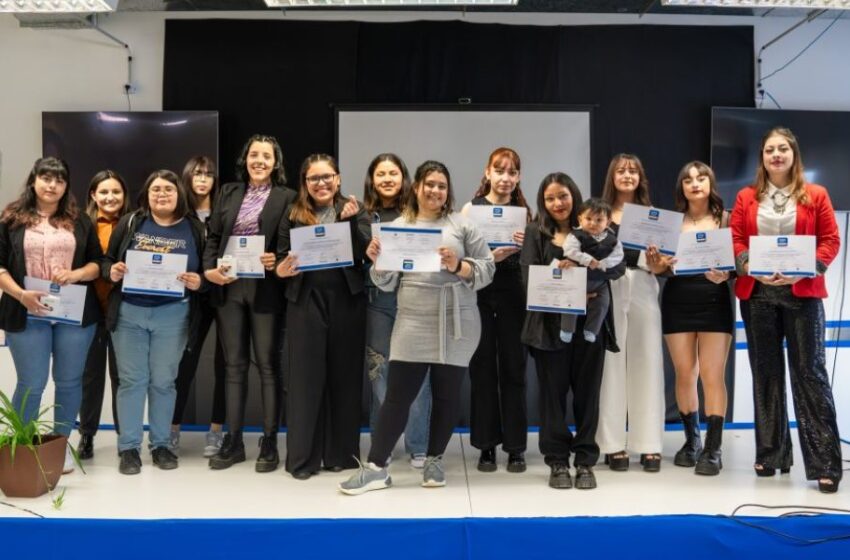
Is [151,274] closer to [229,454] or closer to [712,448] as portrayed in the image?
[229,454]

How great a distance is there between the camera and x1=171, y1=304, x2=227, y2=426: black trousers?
3.81 m

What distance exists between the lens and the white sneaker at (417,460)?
3.61 meters

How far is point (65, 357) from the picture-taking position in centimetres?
345

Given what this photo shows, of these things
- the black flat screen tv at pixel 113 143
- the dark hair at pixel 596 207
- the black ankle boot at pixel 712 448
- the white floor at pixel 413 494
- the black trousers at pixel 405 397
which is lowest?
the white floor at pixel 413 494

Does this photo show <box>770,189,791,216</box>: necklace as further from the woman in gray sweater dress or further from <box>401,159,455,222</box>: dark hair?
→ <box>401,159,455,222</box>: dark hair

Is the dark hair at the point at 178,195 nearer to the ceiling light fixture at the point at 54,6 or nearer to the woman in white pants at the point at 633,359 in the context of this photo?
the ceiling light fixture at the point at 54,6

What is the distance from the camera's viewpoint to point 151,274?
11.2 feet

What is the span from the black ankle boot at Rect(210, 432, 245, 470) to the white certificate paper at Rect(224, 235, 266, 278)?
80cm

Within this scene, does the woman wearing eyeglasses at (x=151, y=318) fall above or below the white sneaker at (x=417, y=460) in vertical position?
above

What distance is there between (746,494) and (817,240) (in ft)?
3.71

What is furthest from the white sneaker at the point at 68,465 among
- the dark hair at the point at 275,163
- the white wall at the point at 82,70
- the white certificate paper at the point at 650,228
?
the white wall at the point at 82,70

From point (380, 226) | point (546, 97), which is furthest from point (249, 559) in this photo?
point (546, 97)

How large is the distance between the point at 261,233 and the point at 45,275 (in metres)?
0.98

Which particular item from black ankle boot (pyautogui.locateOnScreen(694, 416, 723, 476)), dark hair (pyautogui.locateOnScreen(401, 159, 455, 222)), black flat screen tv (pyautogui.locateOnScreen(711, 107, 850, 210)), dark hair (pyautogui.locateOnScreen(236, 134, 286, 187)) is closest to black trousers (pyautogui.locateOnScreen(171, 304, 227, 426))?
dark hair (pyautogui.locateOnScreen(236, 134, 286, 187))
